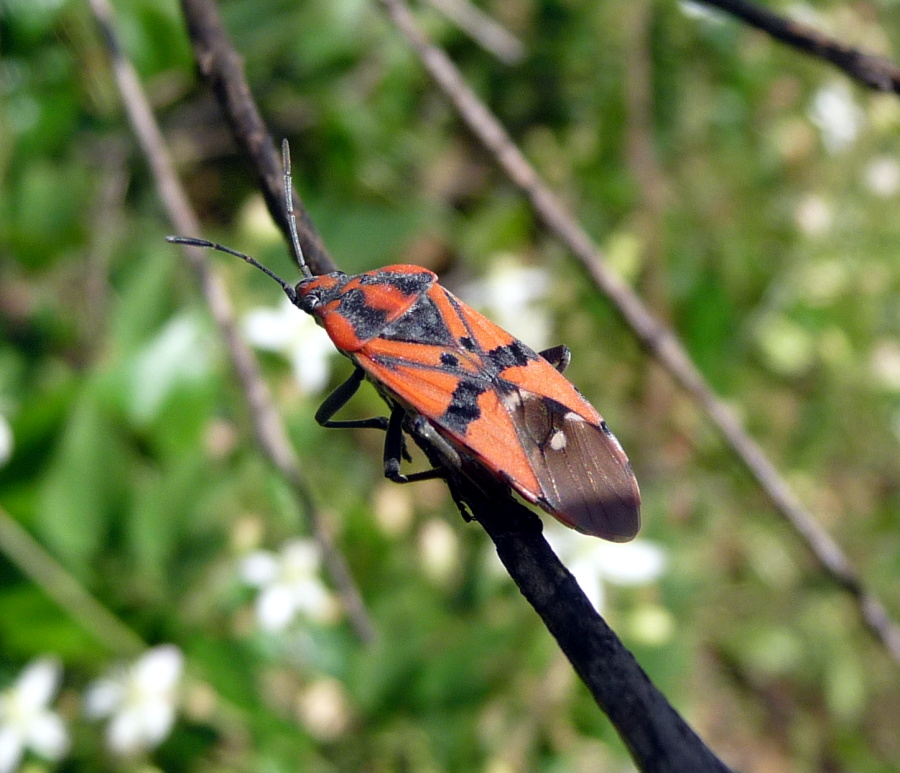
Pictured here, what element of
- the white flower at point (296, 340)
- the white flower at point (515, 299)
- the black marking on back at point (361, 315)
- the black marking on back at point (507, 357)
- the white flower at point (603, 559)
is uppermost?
the white flower at point (296, 340)

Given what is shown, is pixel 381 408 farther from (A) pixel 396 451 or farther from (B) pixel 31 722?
(A) pixel 396 451

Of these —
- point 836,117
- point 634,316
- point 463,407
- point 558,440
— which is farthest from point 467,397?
point 836,117

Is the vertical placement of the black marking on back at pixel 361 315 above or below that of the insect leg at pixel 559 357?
above

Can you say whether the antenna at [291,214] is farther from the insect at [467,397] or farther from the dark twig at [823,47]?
the dark twig at [823,47]

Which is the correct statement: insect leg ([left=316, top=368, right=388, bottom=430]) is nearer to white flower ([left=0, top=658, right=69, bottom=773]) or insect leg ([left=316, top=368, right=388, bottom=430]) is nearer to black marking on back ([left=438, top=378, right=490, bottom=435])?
black marking on back ([left=438, top=378, right=490, bottom=435])

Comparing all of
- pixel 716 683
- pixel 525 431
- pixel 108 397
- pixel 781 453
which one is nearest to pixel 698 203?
pixel 781 453

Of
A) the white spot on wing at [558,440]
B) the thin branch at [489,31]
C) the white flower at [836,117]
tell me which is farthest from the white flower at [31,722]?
the white flower at [836,117]

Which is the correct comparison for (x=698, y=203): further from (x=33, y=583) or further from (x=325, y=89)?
(x=33, y=583)

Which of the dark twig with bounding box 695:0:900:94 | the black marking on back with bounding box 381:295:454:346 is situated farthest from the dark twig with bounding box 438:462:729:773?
the dark twig with bounding box 695:0:900:94

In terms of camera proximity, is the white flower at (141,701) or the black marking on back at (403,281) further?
the white flower at (141,701)
